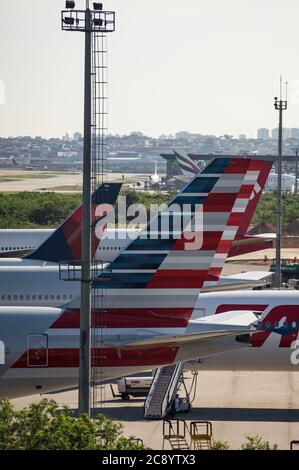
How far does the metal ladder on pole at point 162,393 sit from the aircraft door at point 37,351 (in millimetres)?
8376

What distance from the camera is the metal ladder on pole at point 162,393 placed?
4250cm

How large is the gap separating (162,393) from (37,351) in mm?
8854

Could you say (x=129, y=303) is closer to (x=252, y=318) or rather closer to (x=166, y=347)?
(x=166, y=347)

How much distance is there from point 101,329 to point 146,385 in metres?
11.8

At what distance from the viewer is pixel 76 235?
5972 cm

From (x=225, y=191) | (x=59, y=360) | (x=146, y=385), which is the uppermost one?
(x=225, y=191)

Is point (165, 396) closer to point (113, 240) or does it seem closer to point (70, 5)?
point (70, 5)

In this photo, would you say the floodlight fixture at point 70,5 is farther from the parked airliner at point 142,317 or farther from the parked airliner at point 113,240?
the parked airliner at point 113,240

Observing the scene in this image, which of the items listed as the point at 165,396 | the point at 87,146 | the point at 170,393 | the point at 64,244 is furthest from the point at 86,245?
the point at 64,244

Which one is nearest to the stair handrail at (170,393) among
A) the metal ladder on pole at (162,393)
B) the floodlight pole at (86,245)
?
the metal ladder on pole at (162,393)

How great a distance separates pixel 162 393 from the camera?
42812mm

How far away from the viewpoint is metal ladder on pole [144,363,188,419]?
4250cm

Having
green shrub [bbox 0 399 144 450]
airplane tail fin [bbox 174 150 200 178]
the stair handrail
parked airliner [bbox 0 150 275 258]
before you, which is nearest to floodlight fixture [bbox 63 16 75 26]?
green shrub [bbox 0 399 144 450]

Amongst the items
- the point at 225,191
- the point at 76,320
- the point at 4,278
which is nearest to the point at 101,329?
the point at 76,320
